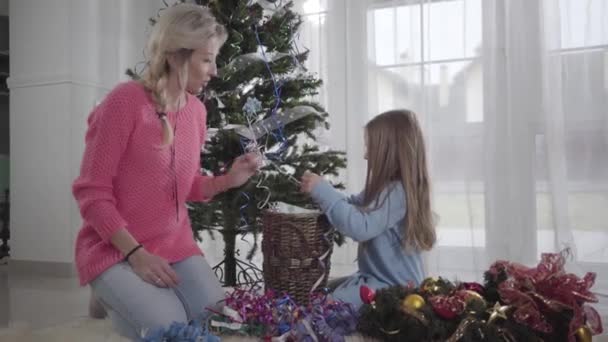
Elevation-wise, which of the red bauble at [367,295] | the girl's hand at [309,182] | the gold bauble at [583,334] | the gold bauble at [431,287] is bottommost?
the gold bauble at [583,334]

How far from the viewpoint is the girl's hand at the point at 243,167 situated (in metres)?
1.43

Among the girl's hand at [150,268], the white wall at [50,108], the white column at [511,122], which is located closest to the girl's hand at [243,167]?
the girl's hand at [150,268]

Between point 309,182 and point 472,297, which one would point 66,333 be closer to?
point 309,182

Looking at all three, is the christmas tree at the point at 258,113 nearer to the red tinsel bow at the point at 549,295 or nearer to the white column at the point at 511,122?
the red tinsel bow at the point at 549,295

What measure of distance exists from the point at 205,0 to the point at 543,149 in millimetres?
1655

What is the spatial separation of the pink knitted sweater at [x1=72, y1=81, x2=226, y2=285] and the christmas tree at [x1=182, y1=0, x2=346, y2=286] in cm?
32

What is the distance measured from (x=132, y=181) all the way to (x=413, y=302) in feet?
2.51

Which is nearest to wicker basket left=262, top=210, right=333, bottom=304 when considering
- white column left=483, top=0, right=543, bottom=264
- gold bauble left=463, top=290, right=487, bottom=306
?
gold bauble left=463, top=290, right=487, bottom=306

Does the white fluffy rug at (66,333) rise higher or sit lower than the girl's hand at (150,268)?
lower

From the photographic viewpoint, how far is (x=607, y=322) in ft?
5.84

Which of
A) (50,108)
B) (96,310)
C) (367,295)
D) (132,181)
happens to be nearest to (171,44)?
(132,181)

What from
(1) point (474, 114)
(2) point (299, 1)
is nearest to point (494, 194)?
(1) point (474, 114)

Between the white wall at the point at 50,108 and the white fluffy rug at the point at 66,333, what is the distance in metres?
1.11

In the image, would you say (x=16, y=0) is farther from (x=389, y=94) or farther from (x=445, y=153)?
(x=445, y=153)
